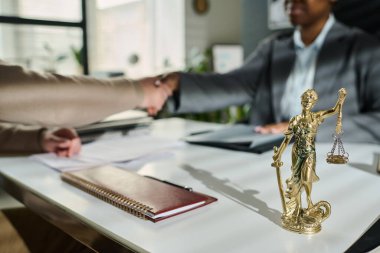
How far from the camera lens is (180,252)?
0.47 metres

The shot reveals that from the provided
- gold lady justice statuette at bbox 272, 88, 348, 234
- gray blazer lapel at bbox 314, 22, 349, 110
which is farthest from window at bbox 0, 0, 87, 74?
gold lady justice statuette at bbox 272, 88, 348, 234

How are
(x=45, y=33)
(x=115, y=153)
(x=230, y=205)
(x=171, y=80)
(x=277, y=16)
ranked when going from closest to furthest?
1. (x=230, y=205)
2. (x=115, y=153)
3. (x=171, y=80)
4. (x=277, y=16)
5. (x=45, y=33)

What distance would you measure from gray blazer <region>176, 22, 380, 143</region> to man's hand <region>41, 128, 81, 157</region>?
0.37 meters

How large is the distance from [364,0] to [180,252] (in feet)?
4.39

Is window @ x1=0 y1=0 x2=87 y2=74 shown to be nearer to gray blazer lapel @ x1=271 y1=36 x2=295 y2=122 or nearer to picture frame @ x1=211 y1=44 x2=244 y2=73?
gray blazer lapel @ x1=271 y1=36 x2=295 y2=122

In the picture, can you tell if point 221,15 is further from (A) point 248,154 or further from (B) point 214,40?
(A) point 248,154

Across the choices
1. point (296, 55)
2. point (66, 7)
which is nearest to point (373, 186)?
point (296, 55)

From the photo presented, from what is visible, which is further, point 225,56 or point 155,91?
point 225,56

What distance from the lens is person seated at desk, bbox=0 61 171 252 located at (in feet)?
2.40

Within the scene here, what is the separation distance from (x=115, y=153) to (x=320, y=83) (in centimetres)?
84

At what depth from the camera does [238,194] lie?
2.26ft

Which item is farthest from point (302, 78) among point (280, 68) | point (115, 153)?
point (115, 153)

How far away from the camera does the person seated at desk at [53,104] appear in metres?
0.73

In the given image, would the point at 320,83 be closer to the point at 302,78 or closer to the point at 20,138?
the point at 302,78
